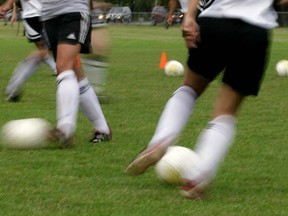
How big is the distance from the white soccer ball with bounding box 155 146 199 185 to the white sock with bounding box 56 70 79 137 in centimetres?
140

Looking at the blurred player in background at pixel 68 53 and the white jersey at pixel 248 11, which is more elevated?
the white jersey at pixel 248 11

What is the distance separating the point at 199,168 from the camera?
4.59 metres

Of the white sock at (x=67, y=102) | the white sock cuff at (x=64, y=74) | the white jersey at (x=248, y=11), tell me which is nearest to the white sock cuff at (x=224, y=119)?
the white jersey at (x=248, y=11)

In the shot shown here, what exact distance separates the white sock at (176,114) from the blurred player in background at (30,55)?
15.3ft

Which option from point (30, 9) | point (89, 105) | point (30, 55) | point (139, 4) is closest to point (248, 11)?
point (89, 105)

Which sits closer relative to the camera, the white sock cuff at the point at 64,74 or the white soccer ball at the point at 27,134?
the white soccer ball at the point at 27,134

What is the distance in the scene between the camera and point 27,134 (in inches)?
243

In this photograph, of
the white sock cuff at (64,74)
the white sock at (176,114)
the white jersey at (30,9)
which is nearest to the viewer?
the white sock at (176,114)

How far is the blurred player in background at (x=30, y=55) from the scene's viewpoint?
31.9ft

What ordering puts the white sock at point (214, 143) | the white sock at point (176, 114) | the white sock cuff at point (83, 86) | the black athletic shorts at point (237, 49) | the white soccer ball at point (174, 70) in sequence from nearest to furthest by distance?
the black athletic shorts at point (237, 49), the white sock at point (214, 143), the white sock at point (176, 114), the white sock cuff at point (83, 86), the white soccer ball at point (174, 70)

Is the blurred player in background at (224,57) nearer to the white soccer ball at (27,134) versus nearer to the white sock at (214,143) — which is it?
the white sock at (214,143)

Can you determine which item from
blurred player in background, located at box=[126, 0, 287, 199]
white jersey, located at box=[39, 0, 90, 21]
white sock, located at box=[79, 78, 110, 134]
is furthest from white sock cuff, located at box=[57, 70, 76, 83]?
blurred player in background, located at box=[126, 0, 287, 199]

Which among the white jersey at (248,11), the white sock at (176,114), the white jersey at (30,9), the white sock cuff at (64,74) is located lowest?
the white jersey at (30,9)

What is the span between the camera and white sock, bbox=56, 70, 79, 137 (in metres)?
6.19
